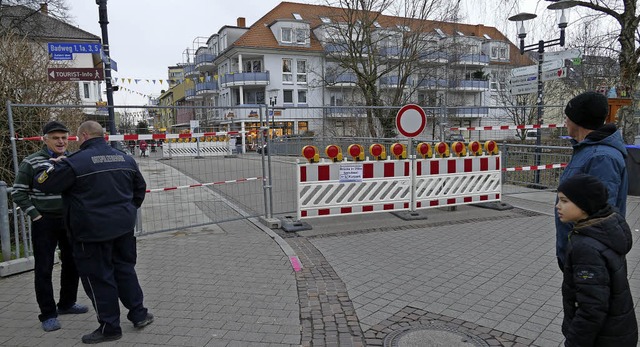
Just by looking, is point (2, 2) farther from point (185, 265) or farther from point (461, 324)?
point (461, 324)

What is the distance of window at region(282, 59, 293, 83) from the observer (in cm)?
4425

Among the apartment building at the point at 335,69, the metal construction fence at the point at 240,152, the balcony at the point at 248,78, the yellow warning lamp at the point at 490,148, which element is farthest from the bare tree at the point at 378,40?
the balcony at the point at 248,78

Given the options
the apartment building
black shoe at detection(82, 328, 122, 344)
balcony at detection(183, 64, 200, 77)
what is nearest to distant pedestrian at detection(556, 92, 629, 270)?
black shoe at detection(82, 328, 122, 344)

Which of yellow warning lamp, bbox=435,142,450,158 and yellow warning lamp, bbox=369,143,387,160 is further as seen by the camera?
yellow warning lamp, bbox=435,142,450,158

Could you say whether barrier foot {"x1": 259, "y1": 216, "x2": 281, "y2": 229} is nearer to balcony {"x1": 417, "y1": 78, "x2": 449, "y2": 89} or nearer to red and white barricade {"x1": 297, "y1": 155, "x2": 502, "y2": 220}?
red and white barricade {"x1": 297, "y1": 155, "x2": 502, "y2": 220}

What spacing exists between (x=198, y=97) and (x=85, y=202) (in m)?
56.9

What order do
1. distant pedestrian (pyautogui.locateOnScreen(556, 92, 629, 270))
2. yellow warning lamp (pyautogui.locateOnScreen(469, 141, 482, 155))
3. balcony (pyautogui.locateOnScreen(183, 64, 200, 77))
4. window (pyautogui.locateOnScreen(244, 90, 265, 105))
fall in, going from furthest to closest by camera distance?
balcony (pyautogui.locateOnScreen(183, 64, 200, 77)) → window (pyautogui.locateOnScreen(244, 90, 265, 105)) → yellow warning lamp (pyautogui.locateOnScreen(469, 141, 482, 155)) → distant pedestrian (pyautogui.locateOnScreen(556, 92, 629, 270))

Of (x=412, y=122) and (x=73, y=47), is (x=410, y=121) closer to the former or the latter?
(x=412, y=122)

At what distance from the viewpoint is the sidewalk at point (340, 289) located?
3.60 meters

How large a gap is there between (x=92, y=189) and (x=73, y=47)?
422 cm

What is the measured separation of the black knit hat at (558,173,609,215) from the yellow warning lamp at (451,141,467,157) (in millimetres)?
5842

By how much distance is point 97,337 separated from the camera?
11.4ft

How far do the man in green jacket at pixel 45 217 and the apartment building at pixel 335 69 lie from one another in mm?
2839

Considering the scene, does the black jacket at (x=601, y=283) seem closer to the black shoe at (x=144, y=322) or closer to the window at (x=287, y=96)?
the black shoe at (x=144, y=322)
